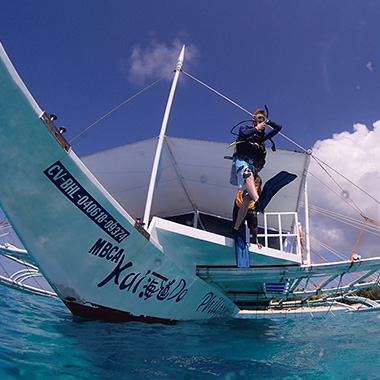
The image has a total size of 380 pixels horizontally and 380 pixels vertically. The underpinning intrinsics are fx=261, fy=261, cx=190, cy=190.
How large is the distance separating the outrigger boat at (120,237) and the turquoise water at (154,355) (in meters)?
0.64

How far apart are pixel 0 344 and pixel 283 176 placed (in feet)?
15.5

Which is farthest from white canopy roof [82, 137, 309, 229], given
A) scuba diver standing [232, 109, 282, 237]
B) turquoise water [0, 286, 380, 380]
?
turquoise water [0, 286, 380, 380]

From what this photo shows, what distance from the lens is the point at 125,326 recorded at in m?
4.63

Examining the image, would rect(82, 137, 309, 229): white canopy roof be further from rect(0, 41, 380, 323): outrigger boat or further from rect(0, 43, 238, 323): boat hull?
rect(0, 43, 238, 323): boat hull

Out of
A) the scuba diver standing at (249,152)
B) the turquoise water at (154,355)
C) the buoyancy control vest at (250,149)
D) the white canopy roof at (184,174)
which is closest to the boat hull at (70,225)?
the turquoise water at (154,355)

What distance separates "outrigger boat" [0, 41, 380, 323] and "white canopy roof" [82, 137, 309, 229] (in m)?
0.04

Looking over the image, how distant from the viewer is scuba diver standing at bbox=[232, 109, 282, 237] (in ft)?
15.6

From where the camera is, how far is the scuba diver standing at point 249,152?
4.75 meters

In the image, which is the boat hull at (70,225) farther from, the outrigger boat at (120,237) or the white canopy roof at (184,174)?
the white canopy roof at (184,174)

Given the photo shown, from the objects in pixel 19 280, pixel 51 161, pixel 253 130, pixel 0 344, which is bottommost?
pixel 19 280

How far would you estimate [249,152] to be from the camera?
4977 mm

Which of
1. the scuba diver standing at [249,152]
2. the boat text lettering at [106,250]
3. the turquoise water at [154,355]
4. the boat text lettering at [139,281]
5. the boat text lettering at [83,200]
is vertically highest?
Result: the scuba diver standing at [249,152]

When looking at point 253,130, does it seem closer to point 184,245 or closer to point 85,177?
point 184,245

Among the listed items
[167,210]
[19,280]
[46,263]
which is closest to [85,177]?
[46,263]
